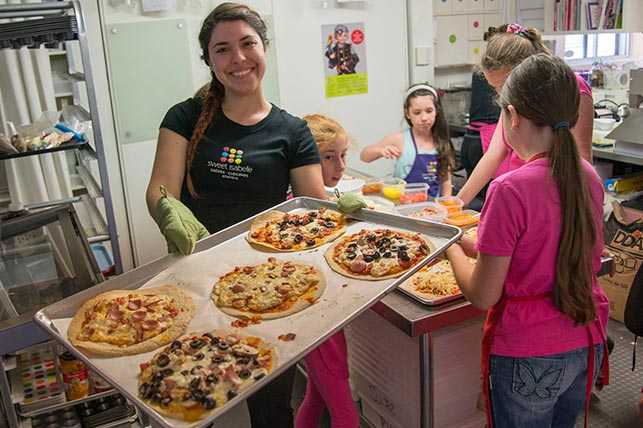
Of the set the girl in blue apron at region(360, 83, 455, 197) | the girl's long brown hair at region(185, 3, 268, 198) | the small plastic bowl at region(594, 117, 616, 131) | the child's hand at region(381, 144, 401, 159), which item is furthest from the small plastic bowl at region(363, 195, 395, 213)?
the small plastic bowl at region(594, 117, 616, 131)

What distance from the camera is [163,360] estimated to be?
3.90 ft

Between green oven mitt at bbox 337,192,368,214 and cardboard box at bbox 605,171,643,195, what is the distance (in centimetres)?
234

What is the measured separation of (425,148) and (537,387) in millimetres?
1883

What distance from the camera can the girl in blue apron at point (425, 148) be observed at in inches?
122

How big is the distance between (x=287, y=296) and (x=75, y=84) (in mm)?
2141

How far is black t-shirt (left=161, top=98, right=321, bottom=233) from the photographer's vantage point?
185 centimetres

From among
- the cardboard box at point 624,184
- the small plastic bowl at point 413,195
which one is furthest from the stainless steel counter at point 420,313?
the cardboard box at point 624,184

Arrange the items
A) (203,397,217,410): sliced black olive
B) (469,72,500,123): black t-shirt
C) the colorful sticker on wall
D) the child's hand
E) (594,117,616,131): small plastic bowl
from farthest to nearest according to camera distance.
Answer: (469,72,500,123): black t-shirt, the colorful sticker on wall, (594,117,616,131): small plastic bowl, the child's hand, (203,397,217,410): sliced black olive

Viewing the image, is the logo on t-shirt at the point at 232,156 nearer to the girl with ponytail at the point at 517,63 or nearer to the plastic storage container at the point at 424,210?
the plastic storage container at the point at 424,210

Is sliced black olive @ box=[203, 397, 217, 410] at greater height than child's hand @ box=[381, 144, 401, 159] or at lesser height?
lesser

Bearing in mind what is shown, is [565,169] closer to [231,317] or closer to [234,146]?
[231,317]

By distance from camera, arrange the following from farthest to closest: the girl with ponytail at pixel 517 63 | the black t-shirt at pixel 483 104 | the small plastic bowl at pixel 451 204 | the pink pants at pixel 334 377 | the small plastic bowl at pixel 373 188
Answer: the black t-shirt at pixel 483 104, the small plastic bowl at pixel 373 188, the small plastic bowl at pixel 451 204, the girl with ponytail at pixel 517 63, the pink pants at pixel 334 377

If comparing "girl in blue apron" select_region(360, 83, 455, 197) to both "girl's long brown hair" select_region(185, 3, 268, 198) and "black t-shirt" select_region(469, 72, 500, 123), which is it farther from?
"girl's long brown hair" select_region(185, 3, 268, 198)

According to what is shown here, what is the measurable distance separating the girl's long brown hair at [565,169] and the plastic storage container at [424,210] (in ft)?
2.69
